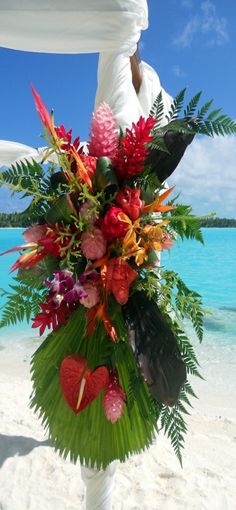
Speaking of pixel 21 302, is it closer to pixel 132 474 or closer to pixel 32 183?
pixel 32 183

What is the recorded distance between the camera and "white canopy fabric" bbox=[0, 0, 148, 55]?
1.62 m

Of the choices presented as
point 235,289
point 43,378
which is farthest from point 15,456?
point 235,289

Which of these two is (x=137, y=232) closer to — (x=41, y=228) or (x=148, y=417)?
(x=41, y=228)

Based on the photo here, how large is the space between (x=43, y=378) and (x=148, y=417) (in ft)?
0.88

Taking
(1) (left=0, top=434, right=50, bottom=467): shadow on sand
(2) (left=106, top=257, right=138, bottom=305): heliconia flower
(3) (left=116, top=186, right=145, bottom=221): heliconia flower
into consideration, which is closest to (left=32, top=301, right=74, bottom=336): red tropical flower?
(2) (left=106, top=257, right=138, bottom=305): heliconia flower

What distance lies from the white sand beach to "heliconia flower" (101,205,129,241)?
1.35 metres

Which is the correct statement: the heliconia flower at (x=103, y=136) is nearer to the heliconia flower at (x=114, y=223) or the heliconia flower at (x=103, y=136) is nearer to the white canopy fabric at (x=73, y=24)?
the heliconia flower at (x=114, y=223)

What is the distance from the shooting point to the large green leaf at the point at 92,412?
1146 millimetres

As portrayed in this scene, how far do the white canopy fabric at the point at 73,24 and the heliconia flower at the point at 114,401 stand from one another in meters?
1.14

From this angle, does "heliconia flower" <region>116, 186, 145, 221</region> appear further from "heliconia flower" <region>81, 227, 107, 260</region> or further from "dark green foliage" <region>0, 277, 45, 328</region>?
"dark green foliage" <region>0, 277, 45, 328</region>

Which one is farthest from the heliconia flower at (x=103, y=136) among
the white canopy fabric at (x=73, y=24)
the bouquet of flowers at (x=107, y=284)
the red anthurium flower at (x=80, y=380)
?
the white canopy fabric at (x=73, y=24)

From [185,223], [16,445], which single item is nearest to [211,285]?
[16,445]

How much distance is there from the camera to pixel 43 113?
3.63 feet

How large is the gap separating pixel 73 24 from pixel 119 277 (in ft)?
3.46
